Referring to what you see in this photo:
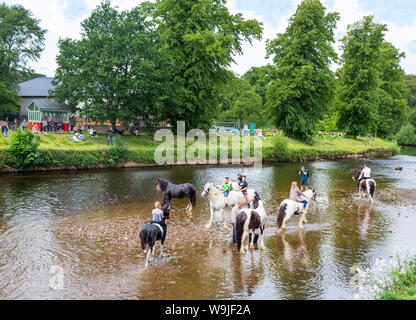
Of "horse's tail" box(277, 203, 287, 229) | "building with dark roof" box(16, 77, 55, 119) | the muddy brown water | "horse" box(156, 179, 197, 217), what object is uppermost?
"building with dark roof" box(16, 77, 55, 119)

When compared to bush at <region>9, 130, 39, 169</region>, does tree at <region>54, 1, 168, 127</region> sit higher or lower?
higher

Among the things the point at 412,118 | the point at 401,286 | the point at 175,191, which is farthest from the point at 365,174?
the point at 412,118

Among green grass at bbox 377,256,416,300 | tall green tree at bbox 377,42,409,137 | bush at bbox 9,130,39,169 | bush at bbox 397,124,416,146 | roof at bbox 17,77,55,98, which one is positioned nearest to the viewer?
green grass at bbox 377,256,416,300

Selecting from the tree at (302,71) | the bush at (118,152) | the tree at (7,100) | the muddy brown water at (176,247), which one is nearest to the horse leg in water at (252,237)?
the muddy brown water at (176,247)

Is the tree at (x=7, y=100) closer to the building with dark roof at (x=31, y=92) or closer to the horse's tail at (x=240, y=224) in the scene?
the building with dark roof at (x=31, y=92)

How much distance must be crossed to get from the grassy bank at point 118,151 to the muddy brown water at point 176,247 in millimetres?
7044

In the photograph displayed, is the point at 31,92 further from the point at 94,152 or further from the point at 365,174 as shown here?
the point at 365,174

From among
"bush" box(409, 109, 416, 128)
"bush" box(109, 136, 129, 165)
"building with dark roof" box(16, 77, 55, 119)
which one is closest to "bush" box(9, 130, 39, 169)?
"bush" box(109, 136, 129, 165)

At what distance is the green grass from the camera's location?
741cm

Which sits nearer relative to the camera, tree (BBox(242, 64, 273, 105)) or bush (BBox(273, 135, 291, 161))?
bush (BBox(273, 135, 291, 161))

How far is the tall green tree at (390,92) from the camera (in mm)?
65562

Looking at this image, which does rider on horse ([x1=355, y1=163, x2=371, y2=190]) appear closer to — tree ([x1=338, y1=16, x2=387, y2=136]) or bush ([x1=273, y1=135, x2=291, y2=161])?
bush ([x1=273, y1=135, x2=291, y2=161])

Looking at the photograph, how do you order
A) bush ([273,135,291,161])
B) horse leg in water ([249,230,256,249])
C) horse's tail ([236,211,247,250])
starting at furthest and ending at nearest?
bush ([273,135,291,161])
horse leg in water ([249,230,256,249])
horse's tail ([236,211,247,250])

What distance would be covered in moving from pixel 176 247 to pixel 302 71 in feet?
128
